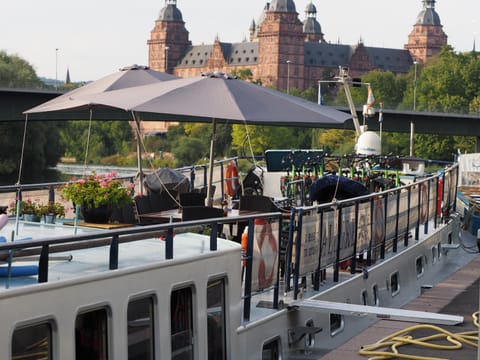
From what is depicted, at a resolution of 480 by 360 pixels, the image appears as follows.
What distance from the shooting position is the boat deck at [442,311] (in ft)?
28.5

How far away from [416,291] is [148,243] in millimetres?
7364

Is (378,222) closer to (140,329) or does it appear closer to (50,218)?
(50,218)

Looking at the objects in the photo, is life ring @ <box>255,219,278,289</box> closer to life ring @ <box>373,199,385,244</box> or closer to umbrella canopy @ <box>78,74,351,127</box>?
umbrella canopy @ <box>78,74,351,127</box>

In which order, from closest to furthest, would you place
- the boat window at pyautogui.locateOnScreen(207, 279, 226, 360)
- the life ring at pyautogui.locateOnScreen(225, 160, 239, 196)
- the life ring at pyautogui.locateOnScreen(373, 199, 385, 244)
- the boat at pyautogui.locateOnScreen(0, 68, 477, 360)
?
1. the boat at pyautogui.locateOnScreen(0, 68, 477, 360)
2. the boat window at pyautogui.locateOnScreen(207, 279, 226, 360)
3. the life ring at pyautogui.locateOnScreen(373, 199, 385, 244)
4. the life ring at pyautogui.locateOnScreen(225, 160, 239, 196)

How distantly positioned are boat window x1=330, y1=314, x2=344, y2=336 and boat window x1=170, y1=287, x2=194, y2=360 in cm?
320

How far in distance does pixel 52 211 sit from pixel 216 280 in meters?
2.59

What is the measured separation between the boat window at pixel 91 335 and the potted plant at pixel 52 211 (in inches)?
130

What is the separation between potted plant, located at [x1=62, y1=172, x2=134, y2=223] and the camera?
9.68 metres

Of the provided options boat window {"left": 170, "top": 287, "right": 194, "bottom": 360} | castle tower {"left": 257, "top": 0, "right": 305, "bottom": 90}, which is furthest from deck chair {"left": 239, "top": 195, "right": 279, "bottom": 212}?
castle tower {"left": 257, "top": 0, "right": 305, "bottom": 90}

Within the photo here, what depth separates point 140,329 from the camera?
696 cm

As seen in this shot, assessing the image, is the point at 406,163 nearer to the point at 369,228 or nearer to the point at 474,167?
the point at 369,228

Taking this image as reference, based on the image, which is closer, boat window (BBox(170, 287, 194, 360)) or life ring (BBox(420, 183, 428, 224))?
boat window (BBox(170, 287, 194, 360))

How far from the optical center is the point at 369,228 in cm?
1207

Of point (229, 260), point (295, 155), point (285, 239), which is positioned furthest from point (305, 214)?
point (295, 155)
